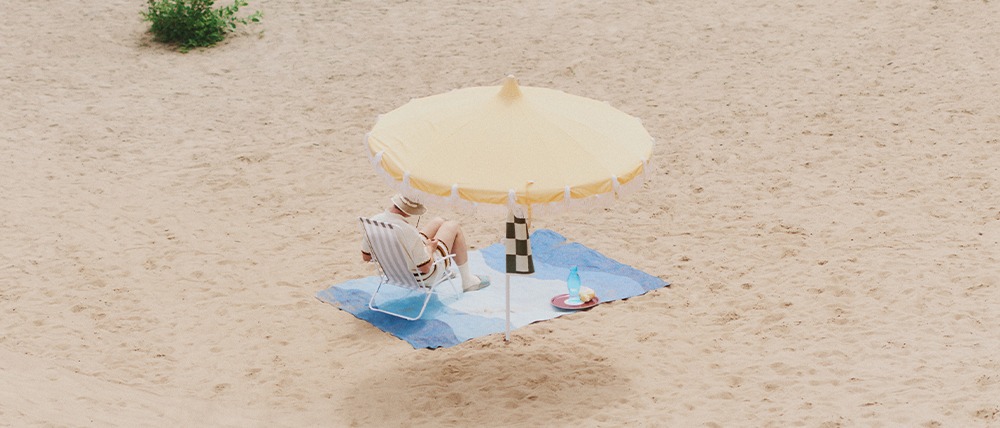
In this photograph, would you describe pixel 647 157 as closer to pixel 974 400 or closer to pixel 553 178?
pixel 553 178

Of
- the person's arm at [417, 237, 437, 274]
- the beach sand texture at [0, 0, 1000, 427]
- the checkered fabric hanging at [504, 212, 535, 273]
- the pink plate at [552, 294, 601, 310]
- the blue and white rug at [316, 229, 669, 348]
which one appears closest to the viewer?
the checkered fabric hanging at [504, 212, 535, 273]

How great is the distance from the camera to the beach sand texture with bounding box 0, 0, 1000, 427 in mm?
9836

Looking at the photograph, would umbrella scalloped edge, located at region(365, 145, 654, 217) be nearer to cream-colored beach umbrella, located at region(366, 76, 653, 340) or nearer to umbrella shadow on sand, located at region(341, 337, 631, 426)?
cream-colored beach umbrella, located at region(366, 76, 653, 340)

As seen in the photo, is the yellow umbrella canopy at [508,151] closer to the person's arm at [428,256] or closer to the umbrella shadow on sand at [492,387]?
the person's arm at [428,256]

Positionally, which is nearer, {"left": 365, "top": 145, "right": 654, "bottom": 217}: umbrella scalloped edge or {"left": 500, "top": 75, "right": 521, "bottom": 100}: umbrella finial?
{"left": 365, "top": 145, "right": 654, "bottom": 217}: umbrella scalloped edge

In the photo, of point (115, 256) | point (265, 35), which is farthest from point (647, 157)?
point (265, 35)

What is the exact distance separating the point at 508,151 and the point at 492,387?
1.96m

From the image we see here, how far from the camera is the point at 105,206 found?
13.6m

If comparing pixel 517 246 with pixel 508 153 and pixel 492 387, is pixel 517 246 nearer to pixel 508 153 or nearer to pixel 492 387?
pixel 508 153

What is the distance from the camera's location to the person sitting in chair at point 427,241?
412 inches

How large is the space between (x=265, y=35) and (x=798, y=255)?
9.51 metres

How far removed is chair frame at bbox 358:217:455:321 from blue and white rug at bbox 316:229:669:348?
0.68ft

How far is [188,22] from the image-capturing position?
60.8 ft

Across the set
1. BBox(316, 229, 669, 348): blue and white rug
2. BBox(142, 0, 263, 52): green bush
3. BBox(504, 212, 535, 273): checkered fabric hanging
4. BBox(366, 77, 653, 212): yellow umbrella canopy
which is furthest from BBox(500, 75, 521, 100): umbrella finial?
BBox(142, 0, 263, 52): green bush
